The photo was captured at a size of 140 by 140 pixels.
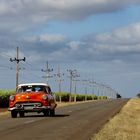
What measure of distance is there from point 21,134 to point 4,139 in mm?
2052

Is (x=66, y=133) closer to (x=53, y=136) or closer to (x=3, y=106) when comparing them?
(x=53, y=136)

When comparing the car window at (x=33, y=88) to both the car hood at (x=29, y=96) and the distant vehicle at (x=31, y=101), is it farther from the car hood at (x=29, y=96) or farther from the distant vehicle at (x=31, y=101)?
the car hood at (x=29, y=96)

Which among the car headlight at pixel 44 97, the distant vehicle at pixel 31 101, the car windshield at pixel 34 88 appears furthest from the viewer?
the car windshield at pixel 34 88

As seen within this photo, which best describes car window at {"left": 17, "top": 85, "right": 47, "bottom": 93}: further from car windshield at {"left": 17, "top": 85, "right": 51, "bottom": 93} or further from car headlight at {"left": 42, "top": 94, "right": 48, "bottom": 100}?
car headlight at {"left": 42, "top": 94, "right": 48, "bottom": 100}

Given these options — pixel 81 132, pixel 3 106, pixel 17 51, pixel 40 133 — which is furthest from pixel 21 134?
pixel 17 51

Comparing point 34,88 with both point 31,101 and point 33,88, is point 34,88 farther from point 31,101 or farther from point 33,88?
point 31,101

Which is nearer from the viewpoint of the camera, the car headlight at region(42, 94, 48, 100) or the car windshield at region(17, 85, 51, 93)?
the car headlight at region(42, 94, 48, 100)

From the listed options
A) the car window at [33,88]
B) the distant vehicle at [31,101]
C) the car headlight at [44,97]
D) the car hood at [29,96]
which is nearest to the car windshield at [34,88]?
the car window at [33,88]

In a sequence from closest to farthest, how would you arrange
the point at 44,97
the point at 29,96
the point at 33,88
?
the point at 44,97
the point at 29,96
the point at 33,88

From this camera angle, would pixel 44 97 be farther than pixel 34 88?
No

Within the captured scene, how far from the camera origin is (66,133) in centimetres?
2089

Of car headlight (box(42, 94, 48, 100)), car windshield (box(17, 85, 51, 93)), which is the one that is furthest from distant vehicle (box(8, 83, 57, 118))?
car windshield (box(17, 85, 51, 93))

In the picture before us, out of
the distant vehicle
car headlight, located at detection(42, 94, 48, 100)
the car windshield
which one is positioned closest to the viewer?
car headlight, located at detection(42, 94, 48, 100)

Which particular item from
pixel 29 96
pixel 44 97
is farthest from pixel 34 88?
pixel 44 97
